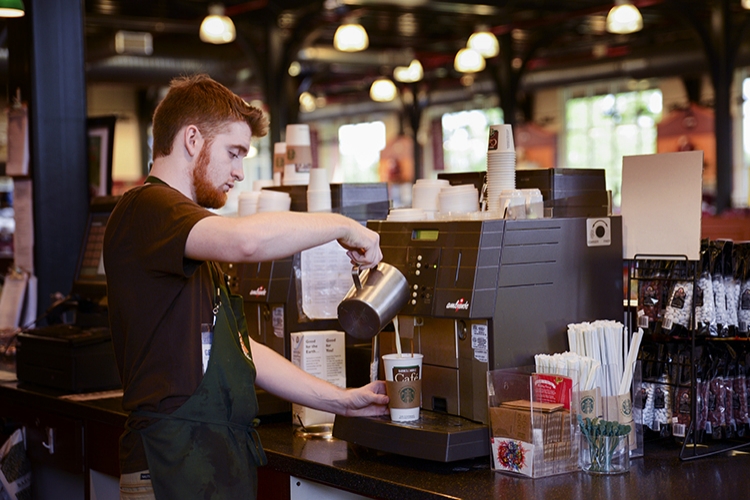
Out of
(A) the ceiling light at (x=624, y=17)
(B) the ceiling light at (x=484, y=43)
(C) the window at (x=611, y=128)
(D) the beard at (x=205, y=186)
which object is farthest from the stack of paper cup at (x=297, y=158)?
(C) the window at (x=611, y=128)

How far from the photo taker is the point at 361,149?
69.6 feet

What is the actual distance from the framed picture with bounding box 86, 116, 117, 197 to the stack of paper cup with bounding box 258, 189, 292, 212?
143cm

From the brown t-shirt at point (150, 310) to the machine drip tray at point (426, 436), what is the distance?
0.41m

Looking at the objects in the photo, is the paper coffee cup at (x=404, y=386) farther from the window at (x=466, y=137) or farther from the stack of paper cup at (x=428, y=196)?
the window at (x=466, y=137)

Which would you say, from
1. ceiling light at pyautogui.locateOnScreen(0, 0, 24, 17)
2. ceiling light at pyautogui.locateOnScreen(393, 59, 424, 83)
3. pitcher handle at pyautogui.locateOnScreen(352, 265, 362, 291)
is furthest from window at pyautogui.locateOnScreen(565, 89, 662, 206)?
pitcher handle at pyautogui.locateOnScreen(352, 265, 362, 291)

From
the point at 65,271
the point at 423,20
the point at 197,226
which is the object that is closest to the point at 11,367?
the point at 65,271

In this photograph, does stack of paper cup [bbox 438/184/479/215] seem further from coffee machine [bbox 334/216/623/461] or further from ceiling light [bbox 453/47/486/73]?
ceiling light [bbox 453/47/486/73]

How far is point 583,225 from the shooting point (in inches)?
81.4

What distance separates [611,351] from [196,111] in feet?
3.22

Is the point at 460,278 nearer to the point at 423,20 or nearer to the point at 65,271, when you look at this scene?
the point at 65,271

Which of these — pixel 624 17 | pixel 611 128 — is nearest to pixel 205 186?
pixel 624 17

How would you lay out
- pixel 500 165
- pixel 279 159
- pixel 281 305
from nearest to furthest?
pixel 500 165 → pixel 281 305 → pixel 279 159

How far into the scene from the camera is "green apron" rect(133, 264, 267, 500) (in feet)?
5.88

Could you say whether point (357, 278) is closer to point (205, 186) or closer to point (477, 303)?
point (477, 303)
